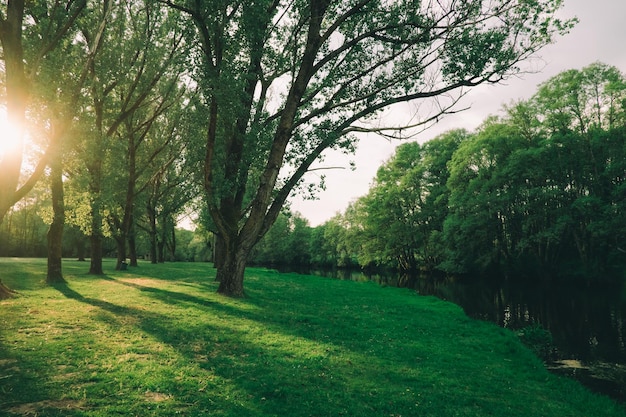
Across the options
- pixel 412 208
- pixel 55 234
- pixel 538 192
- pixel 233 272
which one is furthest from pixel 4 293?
pixel 412 208

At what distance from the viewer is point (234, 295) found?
18656mm

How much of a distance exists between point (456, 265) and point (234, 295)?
38030 millimetres

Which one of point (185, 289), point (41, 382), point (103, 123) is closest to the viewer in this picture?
point (41, 382)

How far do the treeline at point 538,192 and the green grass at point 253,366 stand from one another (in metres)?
32.2

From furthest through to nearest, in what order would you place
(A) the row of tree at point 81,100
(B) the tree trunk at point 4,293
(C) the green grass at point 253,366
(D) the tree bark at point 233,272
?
(D) the tree bark at point 233,272 < (B) the tree trunk at point 4,293 < (A) the row of tree at point 81,100 < (C) the green grass at point 253,366

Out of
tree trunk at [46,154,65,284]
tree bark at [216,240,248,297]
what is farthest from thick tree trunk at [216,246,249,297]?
tree trunk at [46,154,65,284]

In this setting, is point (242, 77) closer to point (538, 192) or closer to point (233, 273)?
point (233, 273)

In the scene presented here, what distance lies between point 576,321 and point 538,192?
2398 cm

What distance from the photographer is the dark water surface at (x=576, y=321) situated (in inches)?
462

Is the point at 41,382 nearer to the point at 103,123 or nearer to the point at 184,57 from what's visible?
the point at 184,57

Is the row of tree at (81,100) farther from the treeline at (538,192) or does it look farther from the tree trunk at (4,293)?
the treeline at (538,192)

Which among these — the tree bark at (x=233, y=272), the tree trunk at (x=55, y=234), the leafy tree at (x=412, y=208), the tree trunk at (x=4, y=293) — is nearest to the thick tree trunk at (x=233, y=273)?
the tree bark at (x=233, y=272)

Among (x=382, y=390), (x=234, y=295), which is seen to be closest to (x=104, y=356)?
(x=382, y=390)

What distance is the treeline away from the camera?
38312mm
